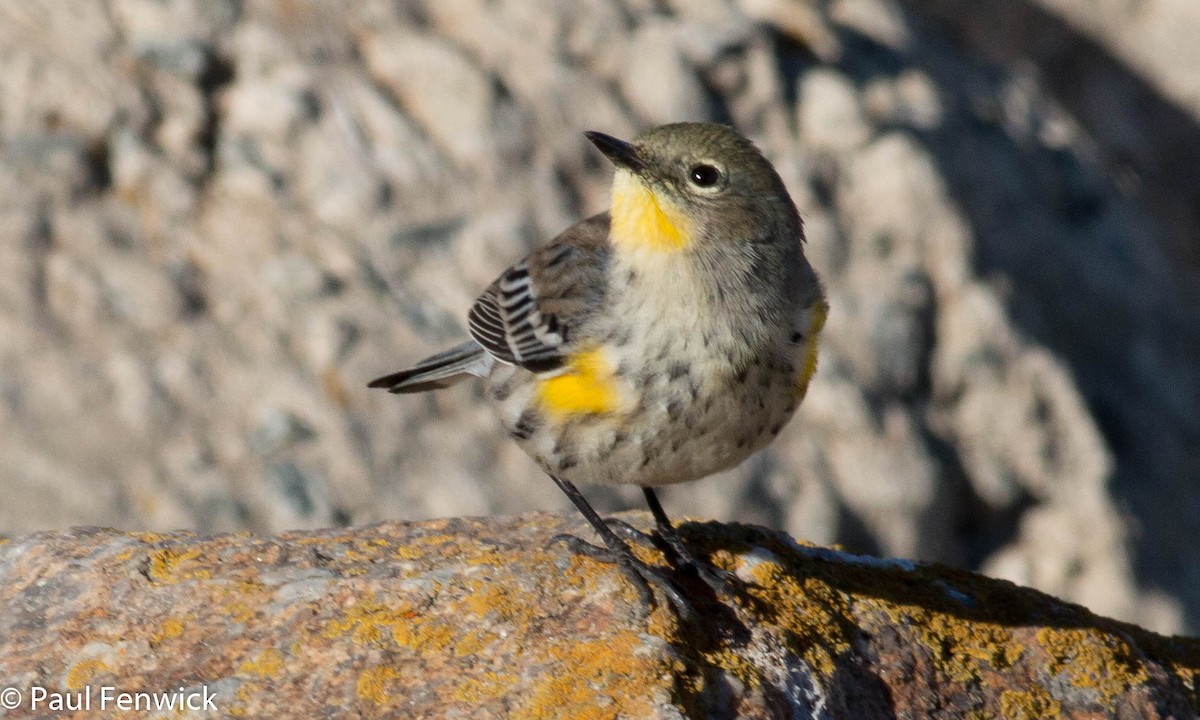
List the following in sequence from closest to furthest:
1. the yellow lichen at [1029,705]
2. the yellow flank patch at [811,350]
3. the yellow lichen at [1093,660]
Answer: the yellow lichen at [1029,705] < the yellow lichen at [1093,660] < the yellow flank patch at [811,350]

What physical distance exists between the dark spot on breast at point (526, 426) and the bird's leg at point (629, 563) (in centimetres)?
42

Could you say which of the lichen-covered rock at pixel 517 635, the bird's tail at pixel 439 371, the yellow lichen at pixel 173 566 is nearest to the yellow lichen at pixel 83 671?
the lichen-covered rock at pixel 517 635

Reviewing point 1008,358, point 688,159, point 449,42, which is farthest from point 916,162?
point 688,159

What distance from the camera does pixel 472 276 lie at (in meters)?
9.59

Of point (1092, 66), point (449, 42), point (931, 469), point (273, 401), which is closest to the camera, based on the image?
point (273, 401)

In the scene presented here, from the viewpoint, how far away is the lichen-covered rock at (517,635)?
4.45 meters

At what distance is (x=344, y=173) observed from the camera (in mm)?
9758

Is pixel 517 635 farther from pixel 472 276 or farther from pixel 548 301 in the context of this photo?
pixel 472 276

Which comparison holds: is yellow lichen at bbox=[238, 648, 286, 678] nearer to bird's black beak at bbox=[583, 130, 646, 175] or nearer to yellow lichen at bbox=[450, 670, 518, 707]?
yellow lichen at bbox=[450, 670, 518, 707]

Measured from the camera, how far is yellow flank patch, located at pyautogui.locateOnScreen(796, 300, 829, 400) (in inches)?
220

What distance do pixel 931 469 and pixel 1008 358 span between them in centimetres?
109

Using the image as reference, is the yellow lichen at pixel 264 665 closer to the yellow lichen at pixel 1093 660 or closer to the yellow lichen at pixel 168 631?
the yellow lichen at pixel 168 631

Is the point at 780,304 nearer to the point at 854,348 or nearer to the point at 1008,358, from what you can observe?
the point at 854,348

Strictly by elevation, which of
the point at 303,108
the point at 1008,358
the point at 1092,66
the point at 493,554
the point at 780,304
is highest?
the point at 1092,66
